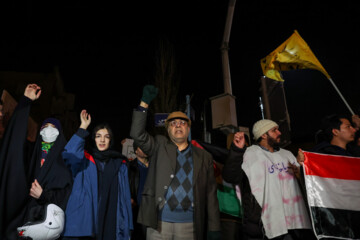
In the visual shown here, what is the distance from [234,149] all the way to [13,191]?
2.63 meters

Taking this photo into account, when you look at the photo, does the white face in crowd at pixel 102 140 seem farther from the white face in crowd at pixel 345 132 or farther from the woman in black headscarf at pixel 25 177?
the white face in crowd at pixel 345 132

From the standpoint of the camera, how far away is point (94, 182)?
339 cm

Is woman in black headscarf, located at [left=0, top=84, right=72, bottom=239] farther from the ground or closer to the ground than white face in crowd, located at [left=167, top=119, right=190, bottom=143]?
closer to the ground

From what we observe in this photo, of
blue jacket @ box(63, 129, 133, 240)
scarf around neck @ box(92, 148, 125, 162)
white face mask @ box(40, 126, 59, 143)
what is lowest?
blue jacket @ box(63, 129, 133, 240)

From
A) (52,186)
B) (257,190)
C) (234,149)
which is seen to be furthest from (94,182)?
(257,190)

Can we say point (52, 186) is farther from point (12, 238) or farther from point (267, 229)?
point (267, 229)

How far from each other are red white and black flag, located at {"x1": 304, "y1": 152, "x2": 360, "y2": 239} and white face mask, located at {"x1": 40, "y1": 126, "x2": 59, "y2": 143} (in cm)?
351

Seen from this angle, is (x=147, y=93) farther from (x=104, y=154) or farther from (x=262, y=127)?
(x=262, y=127)

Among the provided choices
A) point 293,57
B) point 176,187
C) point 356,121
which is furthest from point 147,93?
point 356,121

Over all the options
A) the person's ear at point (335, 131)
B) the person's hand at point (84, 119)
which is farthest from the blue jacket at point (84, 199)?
the person's ear at point (335, 131)

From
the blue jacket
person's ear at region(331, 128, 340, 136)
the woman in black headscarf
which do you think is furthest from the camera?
person's ear at region(331, 128, 340, 136)

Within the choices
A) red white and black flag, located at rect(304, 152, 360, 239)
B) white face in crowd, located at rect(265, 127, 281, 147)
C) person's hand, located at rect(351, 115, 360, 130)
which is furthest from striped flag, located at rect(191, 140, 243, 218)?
person's hand, located at rect(351, 115, 360, 130)

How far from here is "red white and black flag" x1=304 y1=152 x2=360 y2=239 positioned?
317 cm

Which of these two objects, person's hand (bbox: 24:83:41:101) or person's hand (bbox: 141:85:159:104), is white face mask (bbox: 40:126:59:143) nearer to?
person's hand (bbox: 24:83:41:101)
